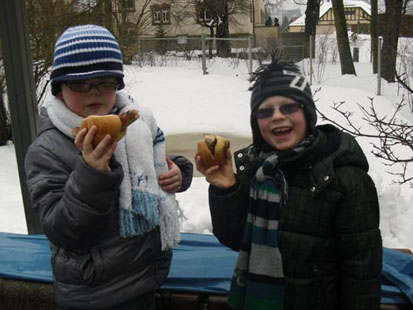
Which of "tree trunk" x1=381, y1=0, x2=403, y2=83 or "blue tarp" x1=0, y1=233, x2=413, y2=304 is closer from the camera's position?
"blue tarp" x1=0, y1=233, x2=413, y2=304

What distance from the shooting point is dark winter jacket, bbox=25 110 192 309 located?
153 centimetres

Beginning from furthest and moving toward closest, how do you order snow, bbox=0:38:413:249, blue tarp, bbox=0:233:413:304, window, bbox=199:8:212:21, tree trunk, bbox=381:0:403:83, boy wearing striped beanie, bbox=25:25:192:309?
window, bbox=199:8:212:21 → tree trunk, bbox=381:0:403:83 → snow, bbox=0:38:413:249 → blue tarp, bbox=0:233:413:304 → boy wearing striped beanie, bbox=25:25:192:309

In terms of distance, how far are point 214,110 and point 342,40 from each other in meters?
6.49

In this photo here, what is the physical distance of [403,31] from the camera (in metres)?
14.5

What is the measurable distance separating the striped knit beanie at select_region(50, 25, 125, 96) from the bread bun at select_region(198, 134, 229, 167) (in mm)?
387

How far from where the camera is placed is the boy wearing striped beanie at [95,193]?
158 cm

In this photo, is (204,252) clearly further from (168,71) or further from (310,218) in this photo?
(168,71)

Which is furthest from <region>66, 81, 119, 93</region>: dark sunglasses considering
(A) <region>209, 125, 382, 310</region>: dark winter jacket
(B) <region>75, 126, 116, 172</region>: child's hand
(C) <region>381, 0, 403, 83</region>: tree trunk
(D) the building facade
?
(D) the building facade

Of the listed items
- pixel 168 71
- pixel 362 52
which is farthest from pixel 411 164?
pixel 362 52

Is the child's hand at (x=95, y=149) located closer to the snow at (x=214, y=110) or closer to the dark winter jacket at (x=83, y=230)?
the dark winter jacket at (x=83, y=230)

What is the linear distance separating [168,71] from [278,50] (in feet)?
51.7

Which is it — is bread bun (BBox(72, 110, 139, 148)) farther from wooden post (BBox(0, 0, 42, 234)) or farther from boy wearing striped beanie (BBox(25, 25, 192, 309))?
wooden post (BBox(0, 0, 42, 234))

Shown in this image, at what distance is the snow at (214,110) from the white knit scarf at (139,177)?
7.21 feet

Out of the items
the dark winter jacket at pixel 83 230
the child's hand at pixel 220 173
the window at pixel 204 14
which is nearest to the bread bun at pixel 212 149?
the child's hand at pixel 220 173
